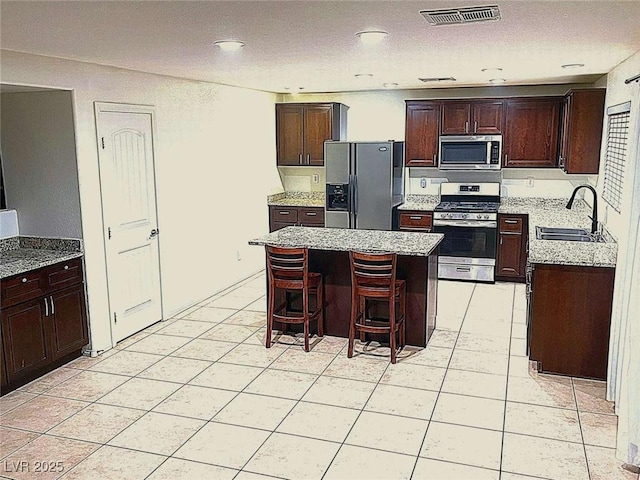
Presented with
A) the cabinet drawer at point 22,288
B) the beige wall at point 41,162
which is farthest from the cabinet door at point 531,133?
the cabinet drawer at point 22,288

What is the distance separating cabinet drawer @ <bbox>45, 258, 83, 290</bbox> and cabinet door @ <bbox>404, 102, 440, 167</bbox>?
4.24 metres

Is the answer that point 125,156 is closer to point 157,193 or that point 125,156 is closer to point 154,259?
point 157,193

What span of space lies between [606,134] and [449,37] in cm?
281

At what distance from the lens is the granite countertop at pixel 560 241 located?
12.5ft

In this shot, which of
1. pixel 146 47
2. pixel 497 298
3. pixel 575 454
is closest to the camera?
pixel 575 454

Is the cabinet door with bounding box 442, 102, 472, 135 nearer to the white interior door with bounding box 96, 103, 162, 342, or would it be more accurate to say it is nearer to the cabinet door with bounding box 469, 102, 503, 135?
the cabinet door with bounding box 469, 102, 503, 135

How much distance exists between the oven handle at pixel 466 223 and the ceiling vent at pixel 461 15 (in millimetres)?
3909

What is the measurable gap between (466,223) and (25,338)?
470 centimetres

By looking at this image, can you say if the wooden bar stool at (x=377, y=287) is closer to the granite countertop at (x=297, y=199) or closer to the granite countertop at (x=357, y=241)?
the granite countertop at (x=357, y=241)

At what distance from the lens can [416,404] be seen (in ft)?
12.0

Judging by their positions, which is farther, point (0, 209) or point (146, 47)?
point (0, 209)

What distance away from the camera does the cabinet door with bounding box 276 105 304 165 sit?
24.5ft

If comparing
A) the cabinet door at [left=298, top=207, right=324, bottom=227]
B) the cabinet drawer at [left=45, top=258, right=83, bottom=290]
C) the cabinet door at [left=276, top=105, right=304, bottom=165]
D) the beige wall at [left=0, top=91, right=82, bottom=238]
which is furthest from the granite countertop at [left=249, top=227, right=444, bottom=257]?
the cabinet door at [left=276, top=105, right=304, bottom=165]

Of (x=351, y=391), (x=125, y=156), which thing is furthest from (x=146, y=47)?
(x=351, y=391)
